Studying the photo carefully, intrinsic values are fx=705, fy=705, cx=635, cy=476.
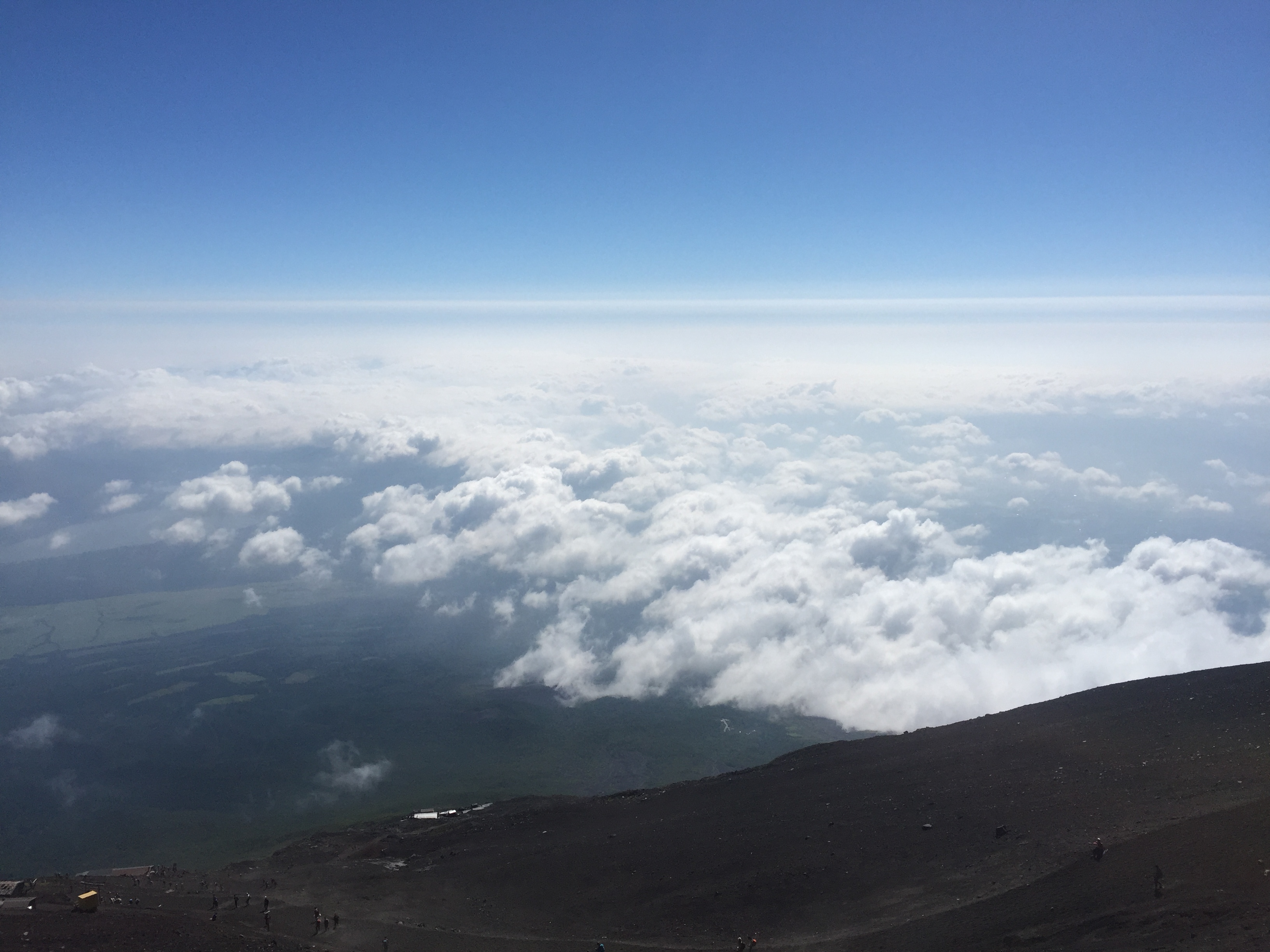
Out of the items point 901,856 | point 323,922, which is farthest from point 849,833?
point 323,922

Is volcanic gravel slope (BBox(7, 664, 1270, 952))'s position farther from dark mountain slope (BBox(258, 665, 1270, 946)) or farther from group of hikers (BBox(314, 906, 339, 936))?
group of hikers (BBox(314, 906, 339, 936))

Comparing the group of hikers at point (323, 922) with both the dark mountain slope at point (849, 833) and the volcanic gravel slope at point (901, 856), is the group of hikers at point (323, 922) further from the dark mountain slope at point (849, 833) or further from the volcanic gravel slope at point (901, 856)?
the dark mountain slope at point (849, 833)

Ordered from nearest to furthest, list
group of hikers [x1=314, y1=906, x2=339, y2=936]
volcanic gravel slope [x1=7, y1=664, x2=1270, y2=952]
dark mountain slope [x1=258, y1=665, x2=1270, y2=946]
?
volcanic gravel slope [x1=7, y1=664, x2=1270, y2=952] < dark mountain slope [x1=258, y1=665, x2=1270, y2=946] < group of hikers [x1=314, y1=906, x2=339, y2=936]

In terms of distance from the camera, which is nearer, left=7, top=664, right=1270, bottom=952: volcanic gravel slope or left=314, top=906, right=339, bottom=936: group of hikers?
left=7, top=664, right=1270, bottom=952: volcanic gravel slope

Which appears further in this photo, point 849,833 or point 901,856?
point 849,833

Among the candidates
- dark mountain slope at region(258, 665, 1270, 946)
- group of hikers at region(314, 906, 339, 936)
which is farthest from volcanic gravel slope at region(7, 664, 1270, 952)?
group of hikers at region(314, 906, 339, 936)

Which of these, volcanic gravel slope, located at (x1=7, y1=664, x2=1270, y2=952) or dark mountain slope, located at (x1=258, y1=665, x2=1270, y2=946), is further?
dark mountain slope, located at (x1=258, y1=665, x2=1270, y2=946)

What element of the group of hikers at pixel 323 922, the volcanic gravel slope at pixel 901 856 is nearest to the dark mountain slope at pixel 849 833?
the volcanic gravel slope at pixel 901 856

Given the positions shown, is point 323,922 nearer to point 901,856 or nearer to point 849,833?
point 849,833

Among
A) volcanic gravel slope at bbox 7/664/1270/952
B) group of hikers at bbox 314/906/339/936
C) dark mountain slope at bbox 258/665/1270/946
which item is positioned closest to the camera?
volcanic gravel slope at bbox 7/664/1270/952
